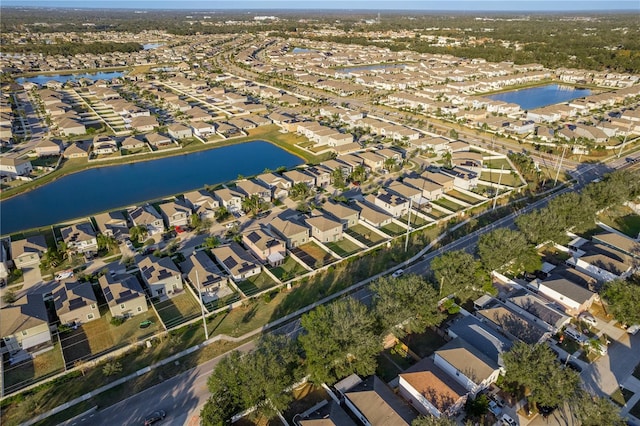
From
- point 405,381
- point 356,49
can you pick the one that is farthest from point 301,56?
point 405,381

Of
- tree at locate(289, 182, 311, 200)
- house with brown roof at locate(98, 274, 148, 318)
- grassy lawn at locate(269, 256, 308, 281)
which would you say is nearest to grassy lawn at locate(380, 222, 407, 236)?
grassy lawn at locate(269, 256, 308, 281)

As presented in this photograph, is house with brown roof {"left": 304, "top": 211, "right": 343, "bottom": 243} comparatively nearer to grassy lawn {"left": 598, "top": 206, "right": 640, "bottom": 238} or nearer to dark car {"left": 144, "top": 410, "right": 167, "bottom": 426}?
dark car {"left": 144, "top": 410, "right": 167, "bottom": 426}

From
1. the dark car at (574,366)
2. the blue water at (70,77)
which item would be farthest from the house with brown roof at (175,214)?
the blue water at (70,77)

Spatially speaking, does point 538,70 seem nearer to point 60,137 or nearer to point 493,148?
point 493,148

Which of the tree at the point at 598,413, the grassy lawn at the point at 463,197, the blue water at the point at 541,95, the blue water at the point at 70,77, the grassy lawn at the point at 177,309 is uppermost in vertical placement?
the blue water at the point at 541,95

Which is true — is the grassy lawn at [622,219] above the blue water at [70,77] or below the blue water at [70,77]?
below

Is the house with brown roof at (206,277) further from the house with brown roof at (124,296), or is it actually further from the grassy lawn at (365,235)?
the grassy lawn at (365,235)

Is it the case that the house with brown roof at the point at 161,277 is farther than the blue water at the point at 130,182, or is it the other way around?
the blue water at the point at 130,182
